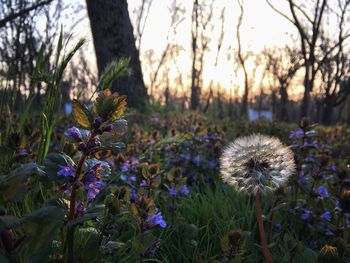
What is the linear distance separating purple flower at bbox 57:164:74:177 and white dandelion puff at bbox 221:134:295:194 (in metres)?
0.60

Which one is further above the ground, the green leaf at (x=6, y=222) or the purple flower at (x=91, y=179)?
the purple flower at (x=91, y=179)

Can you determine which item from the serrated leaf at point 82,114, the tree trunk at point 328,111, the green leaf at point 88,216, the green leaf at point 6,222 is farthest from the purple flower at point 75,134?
the tree trunk at point 328,111

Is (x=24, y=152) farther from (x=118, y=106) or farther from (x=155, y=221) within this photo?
(x=118, y=106)

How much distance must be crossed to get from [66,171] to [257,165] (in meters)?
0.68

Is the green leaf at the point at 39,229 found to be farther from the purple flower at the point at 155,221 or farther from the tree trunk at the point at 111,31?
the tree trunk at the point at 111,31

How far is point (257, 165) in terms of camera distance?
145 centimetres

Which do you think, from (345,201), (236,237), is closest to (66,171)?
(236,237)

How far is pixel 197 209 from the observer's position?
2689 mm

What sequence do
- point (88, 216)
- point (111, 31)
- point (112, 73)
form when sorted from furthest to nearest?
1. point (111, 31)
2. point (112, 73)
3. point (88, 216)

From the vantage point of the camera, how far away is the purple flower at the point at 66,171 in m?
1.11

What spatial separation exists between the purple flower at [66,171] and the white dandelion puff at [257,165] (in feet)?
1.98

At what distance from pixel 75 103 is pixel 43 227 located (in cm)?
35

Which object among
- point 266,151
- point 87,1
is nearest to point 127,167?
point 266,151

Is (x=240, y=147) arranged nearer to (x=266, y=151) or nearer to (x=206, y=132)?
(x=266, y=151)
